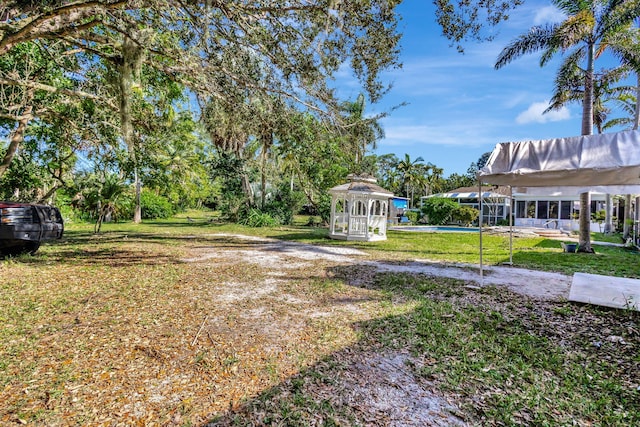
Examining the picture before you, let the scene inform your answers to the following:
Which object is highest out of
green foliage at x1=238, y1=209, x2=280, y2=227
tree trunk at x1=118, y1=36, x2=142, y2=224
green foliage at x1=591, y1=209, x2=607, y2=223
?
tree trunk at x1=118, y1=36, x2=142, y2=224

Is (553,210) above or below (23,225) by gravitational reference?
above

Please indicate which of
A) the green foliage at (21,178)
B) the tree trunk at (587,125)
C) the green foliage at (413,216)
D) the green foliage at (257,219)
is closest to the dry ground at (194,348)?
the green foliage at (21,178)

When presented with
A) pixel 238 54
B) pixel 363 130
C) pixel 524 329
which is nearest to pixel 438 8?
pixel 363 130

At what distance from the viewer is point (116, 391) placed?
2.54 meters

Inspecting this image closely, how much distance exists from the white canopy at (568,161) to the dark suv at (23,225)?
Result: 29.2 ft

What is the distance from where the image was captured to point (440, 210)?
27.1 m

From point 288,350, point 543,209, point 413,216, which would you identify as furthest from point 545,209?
point 288,350

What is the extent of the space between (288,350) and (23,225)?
6.63m

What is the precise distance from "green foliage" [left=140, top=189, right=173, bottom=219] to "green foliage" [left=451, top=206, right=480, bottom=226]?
22.9m

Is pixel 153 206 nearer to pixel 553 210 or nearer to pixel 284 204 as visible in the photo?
pixel 284 204

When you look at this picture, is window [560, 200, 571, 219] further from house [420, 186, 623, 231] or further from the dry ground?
the dry ground

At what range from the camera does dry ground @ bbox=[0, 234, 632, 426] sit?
238 centimetres

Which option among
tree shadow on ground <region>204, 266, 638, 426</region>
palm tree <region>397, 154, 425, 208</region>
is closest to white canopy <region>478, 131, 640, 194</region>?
tree shadow on ground <region>204, 266, 638, 426</region>

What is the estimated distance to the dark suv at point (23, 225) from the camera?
250 inches
